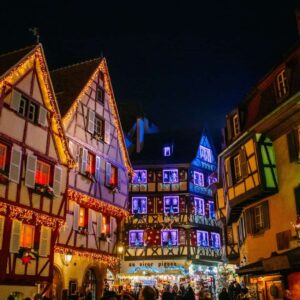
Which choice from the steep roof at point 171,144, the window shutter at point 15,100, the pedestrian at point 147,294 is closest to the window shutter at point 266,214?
the window shutter at point 15,100

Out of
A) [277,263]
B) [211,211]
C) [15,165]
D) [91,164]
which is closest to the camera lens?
[277,263]

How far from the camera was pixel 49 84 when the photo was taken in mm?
21156

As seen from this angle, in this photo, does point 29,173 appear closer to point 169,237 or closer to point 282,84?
point 282,84

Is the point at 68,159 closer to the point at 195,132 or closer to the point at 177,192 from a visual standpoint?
the point at 177,192

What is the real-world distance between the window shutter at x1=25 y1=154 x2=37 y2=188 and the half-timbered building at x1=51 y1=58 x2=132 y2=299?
127 inches

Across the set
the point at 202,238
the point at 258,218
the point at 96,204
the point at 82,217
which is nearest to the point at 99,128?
the point at 96,204

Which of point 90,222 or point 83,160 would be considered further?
point 90,222

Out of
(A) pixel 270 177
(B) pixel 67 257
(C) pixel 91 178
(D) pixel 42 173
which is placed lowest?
(B) pixel 67 257

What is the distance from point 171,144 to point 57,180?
76.0ft

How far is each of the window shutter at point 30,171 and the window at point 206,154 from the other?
25798 millimetres

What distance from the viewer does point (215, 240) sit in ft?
138

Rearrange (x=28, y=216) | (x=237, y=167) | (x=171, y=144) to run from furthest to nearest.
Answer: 1. (x=171, y=144)
2. (x=237, y=167)
3. (x=28, y=216)

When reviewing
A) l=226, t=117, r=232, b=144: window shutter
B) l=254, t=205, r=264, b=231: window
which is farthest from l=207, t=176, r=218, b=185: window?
l=254, t=205, r=264, b=231: window

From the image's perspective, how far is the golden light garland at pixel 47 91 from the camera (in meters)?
19.9
